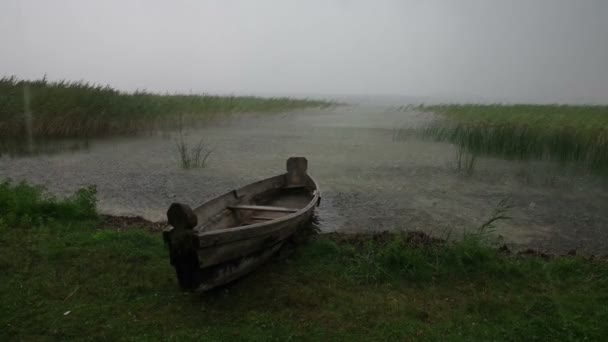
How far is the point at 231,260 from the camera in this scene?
125 inches

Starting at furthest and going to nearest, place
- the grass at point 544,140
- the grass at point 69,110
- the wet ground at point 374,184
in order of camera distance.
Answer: the grass at point 69,110 → the grass at point 544,140 → the wet ground at point 374,184

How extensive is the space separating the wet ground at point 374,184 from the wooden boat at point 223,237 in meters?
1.14

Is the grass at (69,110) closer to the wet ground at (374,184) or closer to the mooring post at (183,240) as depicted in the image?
→ the wet ground at (374,184)

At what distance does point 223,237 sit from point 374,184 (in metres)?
4.99

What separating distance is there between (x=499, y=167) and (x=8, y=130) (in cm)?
1106

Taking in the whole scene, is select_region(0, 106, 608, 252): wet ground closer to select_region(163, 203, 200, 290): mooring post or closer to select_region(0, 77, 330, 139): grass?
select_region(0, 77, 330, 139): grass

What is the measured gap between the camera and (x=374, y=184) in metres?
7.65

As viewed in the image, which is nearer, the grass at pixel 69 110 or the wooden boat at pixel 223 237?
the wooden boat at pixel 223 237

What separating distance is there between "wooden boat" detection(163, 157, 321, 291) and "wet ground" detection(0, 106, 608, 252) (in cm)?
114

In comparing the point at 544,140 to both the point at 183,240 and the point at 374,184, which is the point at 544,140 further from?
the point at 183,240

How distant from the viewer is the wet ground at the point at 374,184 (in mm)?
5523

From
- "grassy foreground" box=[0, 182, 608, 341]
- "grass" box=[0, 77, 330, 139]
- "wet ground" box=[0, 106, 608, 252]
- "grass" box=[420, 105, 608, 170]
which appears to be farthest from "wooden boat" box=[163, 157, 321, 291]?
"grass" box=[0, 77, 330, 139]

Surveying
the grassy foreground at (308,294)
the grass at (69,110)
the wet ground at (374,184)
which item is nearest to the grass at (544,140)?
the wet ground at (374,184)

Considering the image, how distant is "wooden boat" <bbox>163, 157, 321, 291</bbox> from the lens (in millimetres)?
2852
